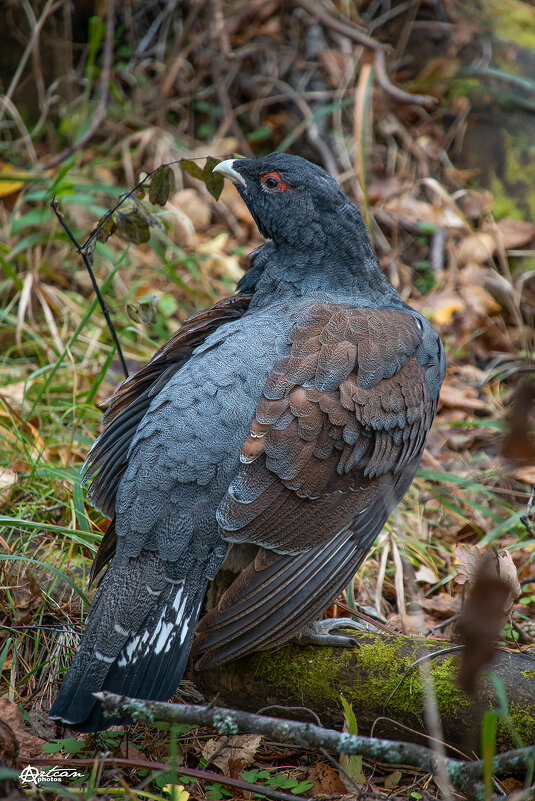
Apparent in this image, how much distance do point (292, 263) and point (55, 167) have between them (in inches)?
128

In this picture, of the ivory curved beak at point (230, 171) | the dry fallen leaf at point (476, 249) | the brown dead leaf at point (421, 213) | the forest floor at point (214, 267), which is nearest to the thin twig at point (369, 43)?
the forest floor at point (214, 267)

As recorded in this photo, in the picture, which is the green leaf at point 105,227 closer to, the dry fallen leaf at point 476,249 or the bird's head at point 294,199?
the bird's head at point 294,199

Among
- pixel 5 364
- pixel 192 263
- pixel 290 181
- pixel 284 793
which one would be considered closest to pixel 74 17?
pixel 192 263

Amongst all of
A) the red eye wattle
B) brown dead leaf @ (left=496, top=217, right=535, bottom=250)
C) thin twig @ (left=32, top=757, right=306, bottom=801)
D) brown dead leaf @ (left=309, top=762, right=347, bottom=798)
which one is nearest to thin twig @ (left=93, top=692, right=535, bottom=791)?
thin twig @ (left=32, top=757, right=306, bottom=801)

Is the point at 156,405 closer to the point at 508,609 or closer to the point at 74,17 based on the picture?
the point at 508,609

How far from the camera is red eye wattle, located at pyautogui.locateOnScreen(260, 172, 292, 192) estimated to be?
11.8ft

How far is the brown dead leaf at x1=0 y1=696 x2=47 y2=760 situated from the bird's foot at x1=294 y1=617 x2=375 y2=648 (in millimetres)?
1049

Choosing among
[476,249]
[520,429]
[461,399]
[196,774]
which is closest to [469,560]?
[196,774]

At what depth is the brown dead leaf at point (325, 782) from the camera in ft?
8.40

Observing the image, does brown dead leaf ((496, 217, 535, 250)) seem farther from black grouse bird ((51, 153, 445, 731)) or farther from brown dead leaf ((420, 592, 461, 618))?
brown dead leaf ((420, 592, 461, 618))

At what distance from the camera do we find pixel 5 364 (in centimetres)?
486

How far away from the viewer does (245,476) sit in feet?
9.04

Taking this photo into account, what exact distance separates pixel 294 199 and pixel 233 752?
99.5 inches

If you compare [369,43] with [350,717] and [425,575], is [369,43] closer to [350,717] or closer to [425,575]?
[425,575]
